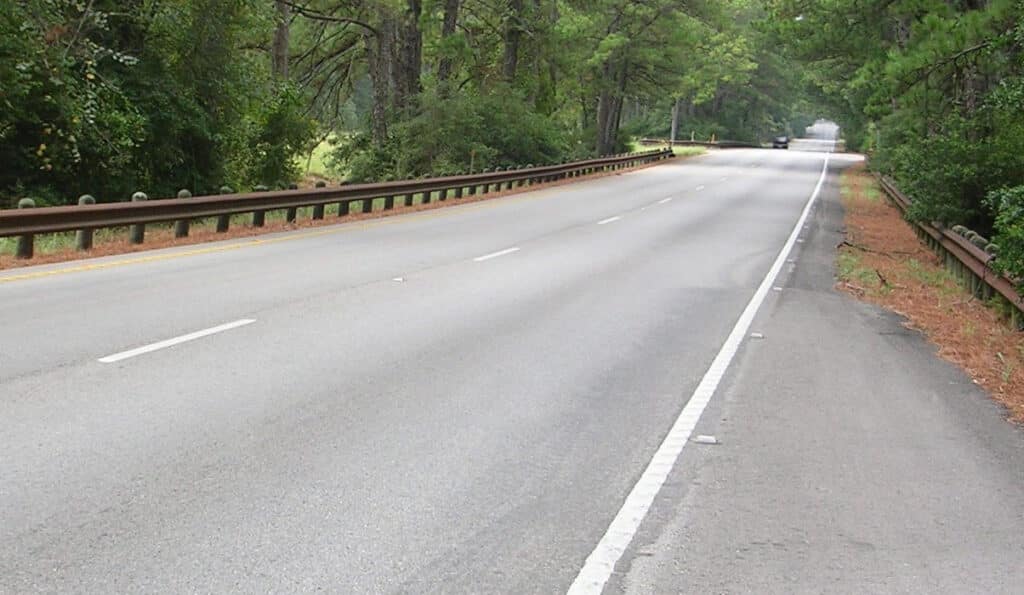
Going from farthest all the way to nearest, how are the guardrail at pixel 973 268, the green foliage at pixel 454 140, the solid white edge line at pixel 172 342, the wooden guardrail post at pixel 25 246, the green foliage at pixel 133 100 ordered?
the green foliage at pixel 454 140, the green foliage at pixel 133 100, the wooden guardrail post at pixel 25 246, the guardrail at pixel 973 268, the solid white edge line at pixel 172 342

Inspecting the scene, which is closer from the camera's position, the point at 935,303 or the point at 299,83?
the point at 935,303

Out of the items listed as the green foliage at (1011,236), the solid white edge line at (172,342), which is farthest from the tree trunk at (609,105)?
the solid white edge line at (172,342)

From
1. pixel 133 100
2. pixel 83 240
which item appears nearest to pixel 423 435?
pixel 83 240

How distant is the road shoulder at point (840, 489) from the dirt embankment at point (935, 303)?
0.35 meters

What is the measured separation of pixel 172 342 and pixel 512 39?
3457 centimetres

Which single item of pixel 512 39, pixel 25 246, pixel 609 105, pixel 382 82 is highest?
pixel 512 39

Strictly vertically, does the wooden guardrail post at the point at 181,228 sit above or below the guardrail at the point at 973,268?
below

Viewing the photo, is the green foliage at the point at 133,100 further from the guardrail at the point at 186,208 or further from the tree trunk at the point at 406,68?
the tree trunk at the point at 406,68

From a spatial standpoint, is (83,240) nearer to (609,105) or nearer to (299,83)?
(299,83)

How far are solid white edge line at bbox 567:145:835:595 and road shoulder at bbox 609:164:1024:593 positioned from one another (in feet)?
0.23

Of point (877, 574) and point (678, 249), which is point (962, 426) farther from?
point (678, 249)

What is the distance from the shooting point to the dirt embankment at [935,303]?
903 cm

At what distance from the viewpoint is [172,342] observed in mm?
8172

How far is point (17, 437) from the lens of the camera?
5555 millimetres
